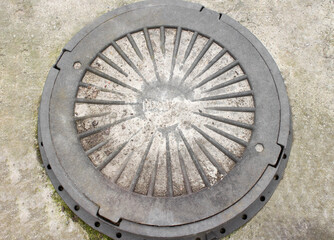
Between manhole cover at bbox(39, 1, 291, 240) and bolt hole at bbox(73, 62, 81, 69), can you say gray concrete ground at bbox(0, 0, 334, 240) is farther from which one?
bolt hole at bbox(73, 62, 81, 69)

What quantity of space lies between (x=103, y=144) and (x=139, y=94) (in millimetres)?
451

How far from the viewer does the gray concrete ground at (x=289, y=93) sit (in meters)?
2.18

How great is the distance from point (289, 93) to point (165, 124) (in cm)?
108

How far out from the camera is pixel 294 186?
2.26m

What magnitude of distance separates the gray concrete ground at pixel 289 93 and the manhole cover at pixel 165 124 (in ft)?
0.47

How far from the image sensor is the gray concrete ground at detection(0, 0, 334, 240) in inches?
85.9

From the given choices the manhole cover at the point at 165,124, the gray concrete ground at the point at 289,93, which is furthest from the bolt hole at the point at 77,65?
the gray concrete ground at the point at 289,93

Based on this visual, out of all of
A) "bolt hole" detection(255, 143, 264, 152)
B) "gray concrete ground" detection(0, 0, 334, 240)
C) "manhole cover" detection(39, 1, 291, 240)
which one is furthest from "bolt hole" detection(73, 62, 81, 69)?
"bolt hole" detection(255, 143, 264, 152)

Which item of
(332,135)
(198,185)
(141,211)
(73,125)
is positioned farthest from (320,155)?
(73,125)

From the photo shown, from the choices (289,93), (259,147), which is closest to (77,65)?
(259,147)

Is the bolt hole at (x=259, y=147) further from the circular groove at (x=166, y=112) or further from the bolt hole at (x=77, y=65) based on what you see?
the bolt hole at (x=77, y=65)

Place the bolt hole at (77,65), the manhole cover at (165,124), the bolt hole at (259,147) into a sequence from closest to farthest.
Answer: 1. the manhole cover at (165,124)
2. the bolt hole at (259,147)
3. the bolt hole at (77,65)

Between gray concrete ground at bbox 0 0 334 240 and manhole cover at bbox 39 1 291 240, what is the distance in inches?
5.6

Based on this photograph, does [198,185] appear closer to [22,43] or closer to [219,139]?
[219,139]
